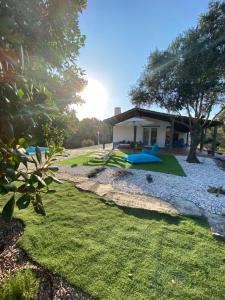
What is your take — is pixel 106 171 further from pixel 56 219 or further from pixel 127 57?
pixel 127 57

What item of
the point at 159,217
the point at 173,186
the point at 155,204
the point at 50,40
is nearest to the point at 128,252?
the point at 159,217

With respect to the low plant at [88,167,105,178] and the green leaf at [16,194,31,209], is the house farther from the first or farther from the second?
the green leaf at [16,194,31,209]

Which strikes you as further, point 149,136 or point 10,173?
point 149,136

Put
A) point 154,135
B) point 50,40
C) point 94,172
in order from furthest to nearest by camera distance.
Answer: point 154,135
point 94,172
point 50,40

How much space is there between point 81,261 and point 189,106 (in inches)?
466

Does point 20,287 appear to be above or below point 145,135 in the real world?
below

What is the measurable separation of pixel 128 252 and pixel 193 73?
10570mm

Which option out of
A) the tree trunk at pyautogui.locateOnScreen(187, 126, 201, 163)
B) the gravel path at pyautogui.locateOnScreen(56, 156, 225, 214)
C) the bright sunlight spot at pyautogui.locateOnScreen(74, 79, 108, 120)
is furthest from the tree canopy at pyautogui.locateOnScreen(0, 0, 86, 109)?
the tree trunk at pyautogui.locateOnScreen(187, 126, 201, 163)

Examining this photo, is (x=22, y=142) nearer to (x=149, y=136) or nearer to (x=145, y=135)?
(x=149, y=136)

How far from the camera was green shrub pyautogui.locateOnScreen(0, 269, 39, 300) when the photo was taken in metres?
2.15

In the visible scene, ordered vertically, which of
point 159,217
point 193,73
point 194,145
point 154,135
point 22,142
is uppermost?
point 193,73

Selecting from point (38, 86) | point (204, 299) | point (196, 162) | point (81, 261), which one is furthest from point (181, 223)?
point (196, 162)

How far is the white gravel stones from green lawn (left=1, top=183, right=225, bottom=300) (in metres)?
1.47

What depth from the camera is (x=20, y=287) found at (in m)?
2.23
